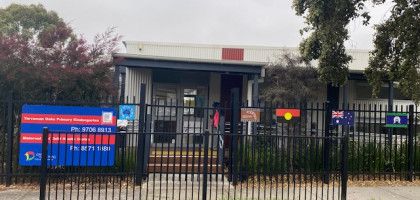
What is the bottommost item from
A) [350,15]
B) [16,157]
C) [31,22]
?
[16,157]

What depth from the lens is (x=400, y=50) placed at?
9.72 metres

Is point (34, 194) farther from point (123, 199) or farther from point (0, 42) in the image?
point (0, 42)

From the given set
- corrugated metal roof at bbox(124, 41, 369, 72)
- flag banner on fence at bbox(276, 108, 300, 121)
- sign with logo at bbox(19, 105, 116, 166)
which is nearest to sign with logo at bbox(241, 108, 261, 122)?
flag banner on fence at bbox(276, 108, 300, 121)

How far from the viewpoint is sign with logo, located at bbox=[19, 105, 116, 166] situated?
28.9 feet

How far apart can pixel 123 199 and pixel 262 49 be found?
35.1ft

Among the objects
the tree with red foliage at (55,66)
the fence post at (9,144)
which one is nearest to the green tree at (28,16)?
the tree with red foliage at (55,66)

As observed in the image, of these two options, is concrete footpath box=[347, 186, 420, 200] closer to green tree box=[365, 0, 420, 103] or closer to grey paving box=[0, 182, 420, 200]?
grey paving box=[0, 182, 420, 200]

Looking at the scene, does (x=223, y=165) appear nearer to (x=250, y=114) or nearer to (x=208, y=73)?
(x=250, y=114)

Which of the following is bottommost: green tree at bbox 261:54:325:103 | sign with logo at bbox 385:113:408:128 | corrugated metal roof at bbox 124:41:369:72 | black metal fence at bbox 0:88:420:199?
black metal fence at bbox 0:88:420:199

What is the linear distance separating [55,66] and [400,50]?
310 inches

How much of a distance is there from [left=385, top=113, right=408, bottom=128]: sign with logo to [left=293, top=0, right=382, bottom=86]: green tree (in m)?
1.43

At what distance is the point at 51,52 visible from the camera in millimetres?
9906

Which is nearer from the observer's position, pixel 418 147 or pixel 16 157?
pixel 16 157

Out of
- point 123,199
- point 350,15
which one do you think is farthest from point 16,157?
point 350,15
